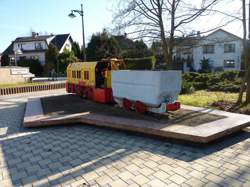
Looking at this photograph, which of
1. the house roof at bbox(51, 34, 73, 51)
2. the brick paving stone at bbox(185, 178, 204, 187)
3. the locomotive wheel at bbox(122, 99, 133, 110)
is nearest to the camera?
the brick paving stone at bbox(185, 178, 204, 187)

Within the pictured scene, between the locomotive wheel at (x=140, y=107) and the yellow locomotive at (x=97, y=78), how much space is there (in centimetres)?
213

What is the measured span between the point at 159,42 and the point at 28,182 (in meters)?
10.2

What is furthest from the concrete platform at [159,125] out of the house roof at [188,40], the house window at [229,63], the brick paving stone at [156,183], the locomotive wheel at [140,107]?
the house window at [229,63]

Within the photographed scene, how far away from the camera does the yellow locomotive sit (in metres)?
9.24

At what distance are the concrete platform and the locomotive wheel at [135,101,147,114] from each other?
631 millimetres

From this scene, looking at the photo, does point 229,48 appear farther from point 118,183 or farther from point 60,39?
point 118,183

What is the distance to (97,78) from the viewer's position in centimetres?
977

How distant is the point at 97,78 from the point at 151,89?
371 cm

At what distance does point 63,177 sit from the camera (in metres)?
4.03

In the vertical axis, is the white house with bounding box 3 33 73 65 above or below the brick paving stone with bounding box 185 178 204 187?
above

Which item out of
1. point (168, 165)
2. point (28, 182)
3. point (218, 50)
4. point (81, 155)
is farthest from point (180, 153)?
point (218, 50)

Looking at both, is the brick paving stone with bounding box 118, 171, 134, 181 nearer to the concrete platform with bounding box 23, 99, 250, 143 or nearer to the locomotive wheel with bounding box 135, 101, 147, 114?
the concrete platform with bounding box 23, 99, 250, 143

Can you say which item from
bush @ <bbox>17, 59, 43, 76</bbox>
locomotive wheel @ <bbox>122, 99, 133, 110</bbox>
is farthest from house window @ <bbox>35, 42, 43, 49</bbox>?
locomotive wheel @ <bbox>122, 99, 133, 110</bbox>

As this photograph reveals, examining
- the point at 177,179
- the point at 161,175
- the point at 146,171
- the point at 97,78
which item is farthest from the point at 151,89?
the point at 97,78
